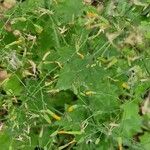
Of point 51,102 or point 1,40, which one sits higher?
point 1,40

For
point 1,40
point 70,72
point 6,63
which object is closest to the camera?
point 70,72

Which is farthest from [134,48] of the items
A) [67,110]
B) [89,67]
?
[67,110]

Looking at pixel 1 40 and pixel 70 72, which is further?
pixel 1 40

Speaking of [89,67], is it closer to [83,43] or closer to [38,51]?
[83,43]

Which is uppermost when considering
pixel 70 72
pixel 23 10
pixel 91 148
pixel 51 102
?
pixel 23 10

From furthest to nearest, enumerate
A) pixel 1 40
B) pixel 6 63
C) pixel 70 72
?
pixel 1 40 < pixel 6 63 < pixel 70 72

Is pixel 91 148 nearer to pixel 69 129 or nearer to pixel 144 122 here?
pixel 69 129
